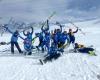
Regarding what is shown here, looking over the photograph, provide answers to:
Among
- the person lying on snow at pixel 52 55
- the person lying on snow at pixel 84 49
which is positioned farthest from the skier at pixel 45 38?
the person lying on snow at pixel 84 49

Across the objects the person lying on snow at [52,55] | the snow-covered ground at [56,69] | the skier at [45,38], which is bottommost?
the snow-covered ground at [56,69]

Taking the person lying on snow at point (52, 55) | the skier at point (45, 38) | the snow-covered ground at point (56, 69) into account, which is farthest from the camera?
the skier at point (45, 38)

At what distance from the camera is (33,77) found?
60.4 feet

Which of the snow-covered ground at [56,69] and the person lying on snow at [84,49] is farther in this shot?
the person lying on snow at [84,49]

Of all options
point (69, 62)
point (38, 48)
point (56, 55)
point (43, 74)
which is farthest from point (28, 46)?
point (43, 74)

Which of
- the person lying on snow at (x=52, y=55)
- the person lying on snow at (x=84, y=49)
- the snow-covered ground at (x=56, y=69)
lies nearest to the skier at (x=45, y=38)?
the person lying on snow at (x=52, y=55)

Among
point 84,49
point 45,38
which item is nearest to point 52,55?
point 84,49

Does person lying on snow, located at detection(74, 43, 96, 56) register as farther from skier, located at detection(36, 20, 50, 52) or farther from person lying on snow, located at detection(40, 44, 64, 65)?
skier, located at detection(36, 20, 50, 52)

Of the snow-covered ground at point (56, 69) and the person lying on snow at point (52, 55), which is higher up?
the person lying on snow at point (52, 55)

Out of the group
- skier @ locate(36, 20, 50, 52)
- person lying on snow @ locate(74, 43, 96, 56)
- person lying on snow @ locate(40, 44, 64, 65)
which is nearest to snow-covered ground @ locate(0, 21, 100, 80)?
person lying on snow @ locate(40, 44, 64, 65)

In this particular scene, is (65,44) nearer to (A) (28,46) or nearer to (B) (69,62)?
(A) (28,46)

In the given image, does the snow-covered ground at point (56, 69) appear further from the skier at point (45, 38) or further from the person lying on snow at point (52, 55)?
the skier at point (45, 38)

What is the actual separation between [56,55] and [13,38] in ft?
23.1

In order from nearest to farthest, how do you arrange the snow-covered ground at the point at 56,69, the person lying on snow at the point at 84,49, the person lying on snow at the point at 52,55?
the snow-covered ground at the point at 56,69, the person lying on snow at the point at 52,55, the person lying on snow at the point at 84,49
